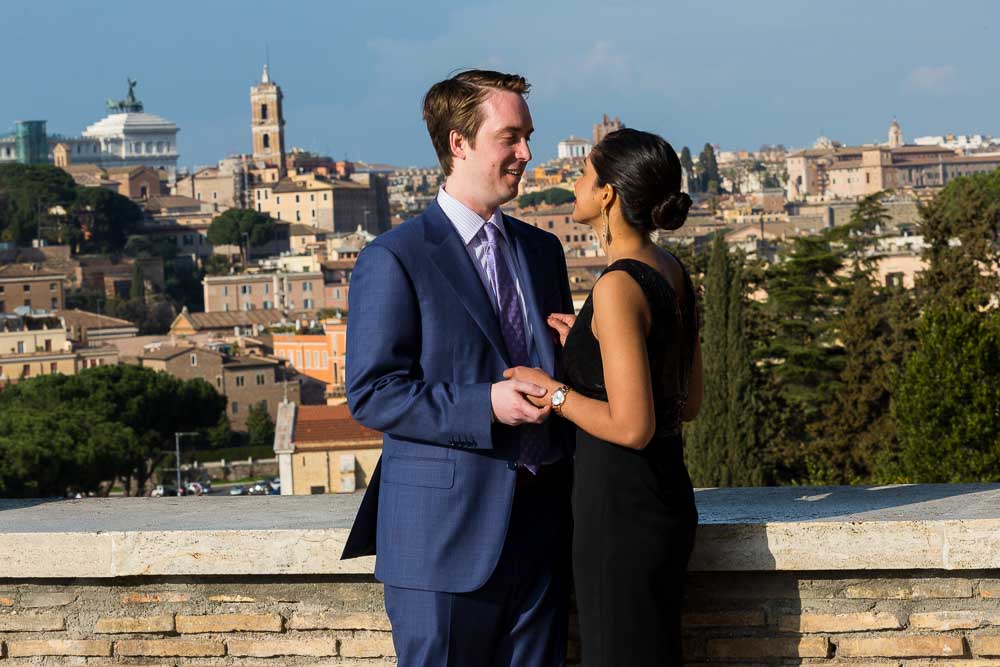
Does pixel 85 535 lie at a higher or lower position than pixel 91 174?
lower

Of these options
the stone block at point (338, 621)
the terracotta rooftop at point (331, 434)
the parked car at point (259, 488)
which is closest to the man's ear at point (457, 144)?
the stone block at point (338, 621)

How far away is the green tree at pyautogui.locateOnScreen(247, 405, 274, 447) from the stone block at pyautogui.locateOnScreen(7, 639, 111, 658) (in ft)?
115

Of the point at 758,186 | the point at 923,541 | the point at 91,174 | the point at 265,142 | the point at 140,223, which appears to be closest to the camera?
the point at 923,541

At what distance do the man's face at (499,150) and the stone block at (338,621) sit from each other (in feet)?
1.92

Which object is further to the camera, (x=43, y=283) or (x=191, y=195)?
(x=191, y=195)

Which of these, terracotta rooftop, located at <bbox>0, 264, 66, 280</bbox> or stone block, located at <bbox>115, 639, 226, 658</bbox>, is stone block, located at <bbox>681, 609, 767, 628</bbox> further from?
terracotta rooftop, located at <bbox>0, 264, 66, 280</bbox>

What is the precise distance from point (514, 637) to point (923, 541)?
0.52 m

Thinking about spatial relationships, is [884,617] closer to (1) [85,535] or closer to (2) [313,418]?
(1) [85,535]

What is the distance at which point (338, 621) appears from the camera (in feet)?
7.63

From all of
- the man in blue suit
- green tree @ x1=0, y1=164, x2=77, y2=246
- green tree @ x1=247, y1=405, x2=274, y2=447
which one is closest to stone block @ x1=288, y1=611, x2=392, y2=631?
the man in blue suit

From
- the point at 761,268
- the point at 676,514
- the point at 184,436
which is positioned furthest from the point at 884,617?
the point at 184,436

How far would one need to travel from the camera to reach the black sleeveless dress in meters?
1.99

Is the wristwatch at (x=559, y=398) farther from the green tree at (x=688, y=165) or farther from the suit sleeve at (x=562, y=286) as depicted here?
the green tree at (x=688, y=165)

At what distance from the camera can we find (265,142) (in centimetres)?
9512
